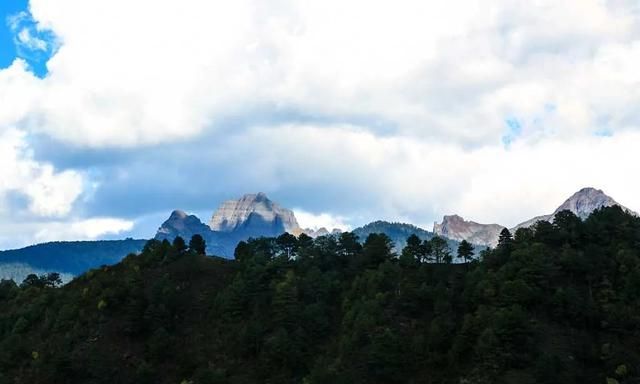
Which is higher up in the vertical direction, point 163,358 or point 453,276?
point 453,276

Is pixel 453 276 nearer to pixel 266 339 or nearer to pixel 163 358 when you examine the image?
pixel 266 339

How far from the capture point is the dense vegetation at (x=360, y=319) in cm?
12726

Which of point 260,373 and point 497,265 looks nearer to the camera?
point 260,373

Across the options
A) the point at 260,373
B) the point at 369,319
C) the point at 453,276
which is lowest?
the point at 260,373

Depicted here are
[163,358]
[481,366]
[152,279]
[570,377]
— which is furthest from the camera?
[152,279]

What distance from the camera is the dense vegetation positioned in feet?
418

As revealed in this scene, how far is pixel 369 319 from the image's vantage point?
145m

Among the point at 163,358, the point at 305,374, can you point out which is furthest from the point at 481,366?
the point at 163,358

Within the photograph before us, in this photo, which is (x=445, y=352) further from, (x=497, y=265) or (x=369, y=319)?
(x=497, y=265)

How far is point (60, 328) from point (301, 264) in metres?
68.8

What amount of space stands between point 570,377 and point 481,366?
53.5 feet

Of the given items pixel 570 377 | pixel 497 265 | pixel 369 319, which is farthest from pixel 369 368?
pixel 497 265

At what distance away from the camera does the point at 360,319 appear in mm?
146250

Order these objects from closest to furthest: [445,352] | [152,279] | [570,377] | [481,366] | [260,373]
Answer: [570,377] → [481,366] → [445,352] → [260,373] → [152,279]
